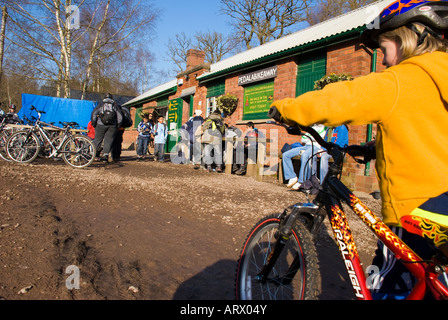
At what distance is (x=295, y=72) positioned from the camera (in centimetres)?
947

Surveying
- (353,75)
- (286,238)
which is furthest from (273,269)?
(353,75)

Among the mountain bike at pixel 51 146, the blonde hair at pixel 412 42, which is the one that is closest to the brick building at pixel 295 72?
the mountain bike at pixel 51 146

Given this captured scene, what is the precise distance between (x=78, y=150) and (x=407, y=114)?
815cm

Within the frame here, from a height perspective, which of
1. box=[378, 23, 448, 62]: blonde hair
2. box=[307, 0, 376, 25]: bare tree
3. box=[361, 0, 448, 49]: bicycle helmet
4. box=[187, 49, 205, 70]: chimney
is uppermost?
box=[307, 0, 376, 25]: bare tree

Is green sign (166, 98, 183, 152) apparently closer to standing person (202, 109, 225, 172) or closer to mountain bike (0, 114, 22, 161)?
mountain bike (0, 114, 22, 161)

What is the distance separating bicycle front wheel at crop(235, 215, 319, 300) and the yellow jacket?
0.57 metres

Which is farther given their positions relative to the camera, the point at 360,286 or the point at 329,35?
the point at 329,35

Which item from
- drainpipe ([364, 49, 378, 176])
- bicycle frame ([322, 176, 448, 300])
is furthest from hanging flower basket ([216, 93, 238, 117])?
bicycle frame ([322, 176, 448, 300])

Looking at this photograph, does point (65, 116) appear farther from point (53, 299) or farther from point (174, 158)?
point (53, 299)

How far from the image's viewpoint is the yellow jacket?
1.27 m

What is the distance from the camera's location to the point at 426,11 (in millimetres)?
1374
